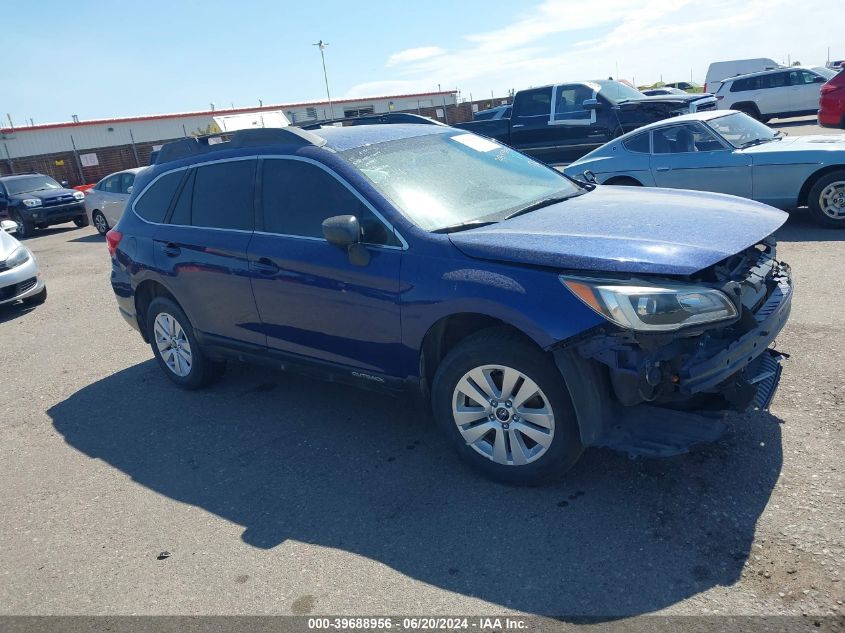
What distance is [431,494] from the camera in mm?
3789

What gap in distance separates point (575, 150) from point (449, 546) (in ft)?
33.2

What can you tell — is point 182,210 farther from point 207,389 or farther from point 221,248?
point 207,389

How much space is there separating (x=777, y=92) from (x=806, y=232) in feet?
56.4

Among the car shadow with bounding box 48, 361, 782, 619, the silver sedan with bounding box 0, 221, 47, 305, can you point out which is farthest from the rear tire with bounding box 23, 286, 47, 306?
the car shadow with bounding box 48, 361, 782, 619

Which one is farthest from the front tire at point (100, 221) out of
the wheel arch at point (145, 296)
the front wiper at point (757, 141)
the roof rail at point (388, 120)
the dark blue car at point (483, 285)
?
the front wiper at point (757, 141)

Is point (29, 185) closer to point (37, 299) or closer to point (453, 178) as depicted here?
point (37, 299)

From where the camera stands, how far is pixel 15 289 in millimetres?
9438

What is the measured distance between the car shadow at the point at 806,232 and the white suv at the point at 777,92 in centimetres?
1548

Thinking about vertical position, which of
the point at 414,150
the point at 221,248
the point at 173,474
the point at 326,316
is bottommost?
the point at 173,474

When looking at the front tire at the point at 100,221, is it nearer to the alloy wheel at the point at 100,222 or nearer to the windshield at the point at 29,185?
the alloy wheel at the point at 100,222

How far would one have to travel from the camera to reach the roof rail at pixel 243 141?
4.58 meters

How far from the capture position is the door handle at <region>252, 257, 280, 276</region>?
452 centimetres

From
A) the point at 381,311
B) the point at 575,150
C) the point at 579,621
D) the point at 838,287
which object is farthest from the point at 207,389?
the point at 575,150

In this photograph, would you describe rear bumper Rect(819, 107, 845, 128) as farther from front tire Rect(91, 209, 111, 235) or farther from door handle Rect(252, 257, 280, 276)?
front tire Rect(91, 209, 111, 235)
